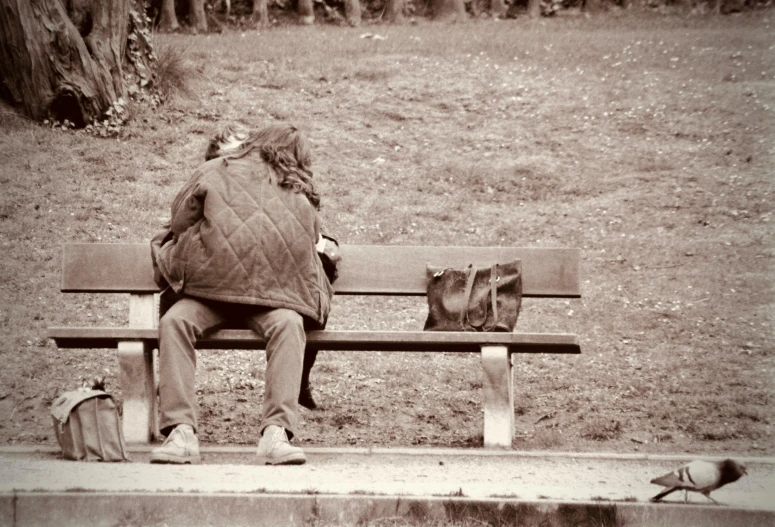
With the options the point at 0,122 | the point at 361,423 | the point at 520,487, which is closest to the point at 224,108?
the point at 0,122

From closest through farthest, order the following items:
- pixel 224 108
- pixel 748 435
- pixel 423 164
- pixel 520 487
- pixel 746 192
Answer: pixel 520 487 → pixel 748 435 → pixel 746 192 → pixel 423 164 → pixel 224 108

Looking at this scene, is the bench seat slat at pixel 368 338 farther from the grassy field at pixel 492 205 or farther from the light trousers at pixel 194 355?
the grassy field at pixel 492 205

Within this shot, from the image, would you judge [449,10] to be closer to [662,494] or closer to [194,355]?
[194,355]

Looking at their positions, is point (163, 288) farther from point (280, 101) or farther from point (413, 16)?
point (413, 16)

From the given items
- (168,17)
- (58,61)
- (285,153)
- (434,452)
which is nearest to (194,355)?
(285,153)

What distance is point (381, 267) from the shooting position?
5.98 metres

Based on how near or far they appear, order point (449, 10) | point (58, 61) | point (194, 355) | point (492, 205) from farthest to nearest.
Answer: point (449, 10) < point (58, 61) < point (492, 205) < point (194, 355)

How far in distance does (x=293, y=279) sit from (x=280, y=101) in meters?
7.84

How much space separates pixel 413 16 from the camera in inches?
781

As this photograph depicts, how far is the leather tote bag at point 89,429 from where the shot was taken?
15.8 feet

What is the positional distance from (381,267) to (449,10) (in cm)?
1399

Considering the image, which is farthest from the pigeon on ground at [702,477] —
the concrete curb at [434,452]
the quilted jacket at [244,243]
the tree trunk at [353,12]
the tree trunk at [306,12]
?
the tree trunk at [306,12]

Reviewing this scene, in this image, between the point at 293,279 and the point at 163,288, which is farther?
the point at 163,288

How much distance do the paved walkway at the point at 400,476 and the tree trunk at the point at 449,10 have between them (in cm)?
1473
